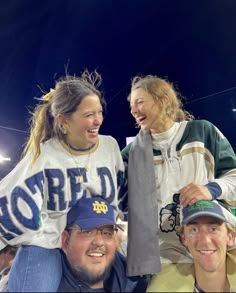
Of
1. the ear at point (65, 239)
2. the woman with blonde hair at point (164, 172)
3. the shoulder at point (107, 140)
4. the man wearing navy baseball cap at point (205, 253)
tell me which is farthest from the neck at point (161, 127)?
the ear at point (65, 239)

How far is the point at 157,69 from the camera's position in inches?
49.0

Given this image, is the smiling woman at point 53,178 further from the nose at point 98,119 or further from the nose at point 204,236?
the nose at point 204,236

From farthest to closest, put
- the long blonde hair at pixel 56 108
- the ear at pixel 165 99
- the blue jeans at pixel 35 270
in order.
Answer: the ear at pixel 165 99 → the long blonde hair at pixel 56 108 → the blue jeans at pixel 35 270

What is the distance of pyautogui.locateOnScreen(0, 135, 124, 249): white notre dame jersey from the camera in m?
0.70

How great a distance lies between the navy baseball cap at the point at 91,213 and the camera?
0.69 meters

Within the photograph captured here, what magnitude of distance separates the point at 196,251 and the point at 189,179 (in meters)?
0.18

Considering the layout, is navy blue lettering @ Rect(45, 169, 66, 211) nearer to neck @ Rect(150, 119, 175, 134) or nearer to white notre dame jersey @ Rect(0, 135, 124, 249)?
white notre dame jersey @ Rect(0, 135, 124, 249)

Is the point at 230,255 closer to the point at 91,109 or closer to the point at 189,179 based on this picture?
the point at 189,179

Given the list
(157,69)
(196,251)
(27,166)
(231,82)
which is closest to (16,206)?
(27,166)

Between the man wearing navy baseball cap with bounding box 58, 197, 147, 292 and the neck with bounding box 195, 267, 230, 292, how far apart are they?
0.12 meters

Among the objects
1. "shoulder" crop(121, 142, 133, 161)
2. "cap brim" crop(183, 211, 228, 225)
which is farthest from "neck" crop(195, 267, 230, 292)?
"shoulder" crop(121, 142, 133, 161)

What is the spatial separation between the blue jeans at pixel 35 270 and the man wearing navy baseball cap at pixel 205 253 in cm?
21

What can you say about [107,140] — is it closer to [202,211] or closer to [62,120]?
[62,120]

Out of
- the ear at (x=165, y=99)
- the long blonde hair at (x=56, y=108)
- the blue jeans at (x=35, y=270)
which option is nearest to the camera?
the blue jeans at (x=35, y=270)
